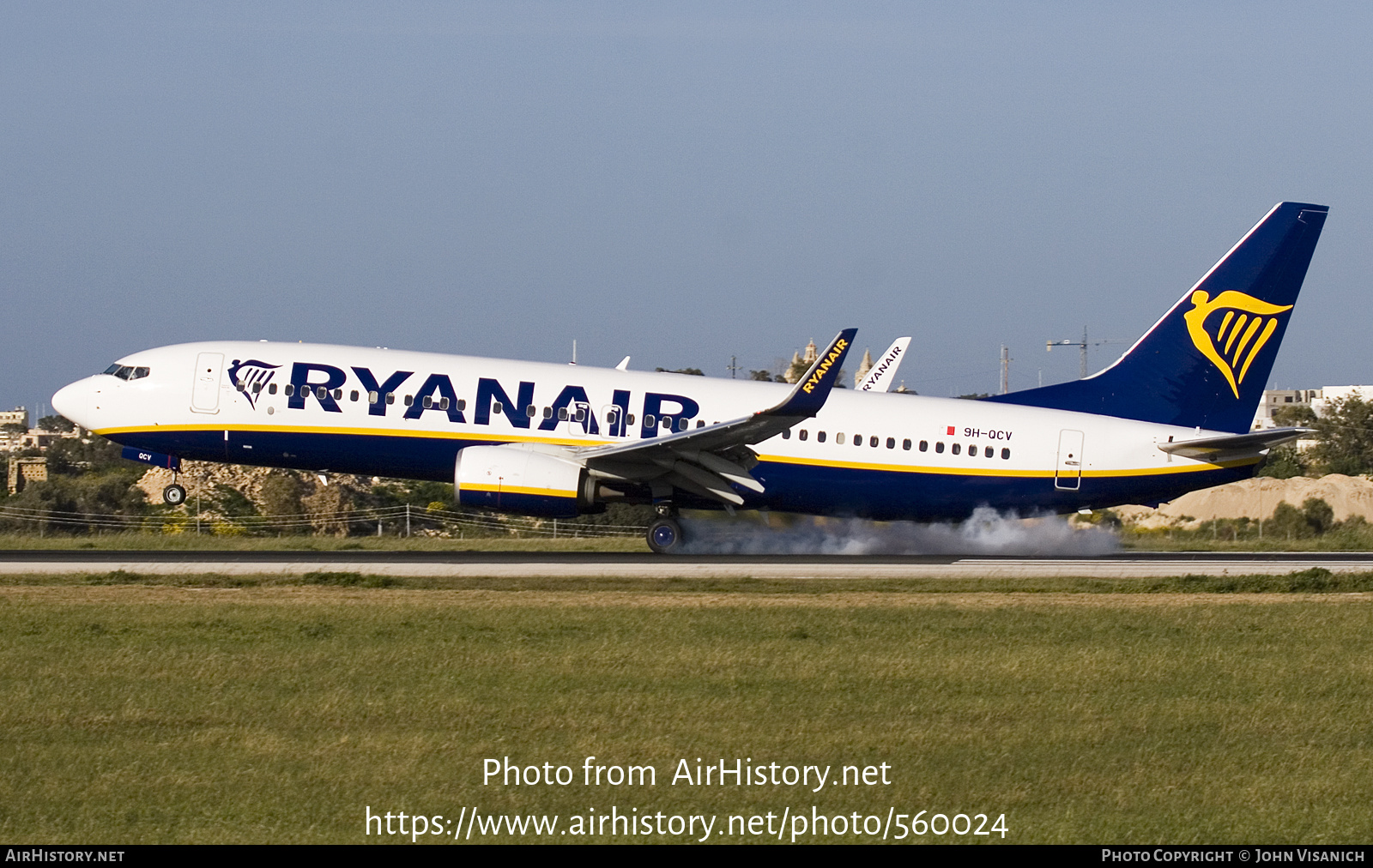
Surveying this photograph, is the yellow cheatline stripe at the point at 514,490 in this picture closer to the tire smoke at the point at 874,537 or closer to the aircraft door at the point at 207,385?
the tire smoke at the point at 874,537

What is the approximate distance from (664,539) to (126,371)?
38.7ft

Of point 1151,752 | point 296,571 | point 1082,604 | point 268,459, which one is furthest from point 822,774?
point 268,459

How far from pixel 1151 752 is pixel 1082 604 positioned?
1051cm

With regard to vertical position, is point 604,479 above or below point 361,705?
above

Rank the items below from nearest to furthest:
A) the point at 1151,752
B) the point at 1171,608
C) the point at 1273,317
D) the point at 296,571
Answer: the point at 1151,752 → the point at 1171,608 → the point at 296,571 → the point at 1273,317

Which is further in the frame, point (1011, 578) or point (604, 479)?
point (604, 479)

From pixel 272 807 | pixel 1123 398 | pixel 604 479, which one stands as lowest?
pixel 272 807

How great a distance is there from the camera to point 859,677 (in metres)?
14.5

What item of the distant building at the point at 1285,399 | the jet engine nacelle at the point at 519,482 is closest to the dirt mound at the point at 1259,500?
the jet engine nacelle at the point at 519,482

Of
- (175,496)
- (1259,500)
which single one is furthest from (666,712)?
(1259,500)

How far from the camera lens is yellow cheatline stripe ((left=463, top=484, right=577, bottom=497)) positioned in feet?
91.5

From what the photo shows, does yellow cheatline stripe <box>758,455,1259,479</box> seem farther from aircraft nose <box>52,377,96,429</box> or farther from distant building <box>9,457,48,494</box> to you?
distant building <box>9,457,48,494</box>
